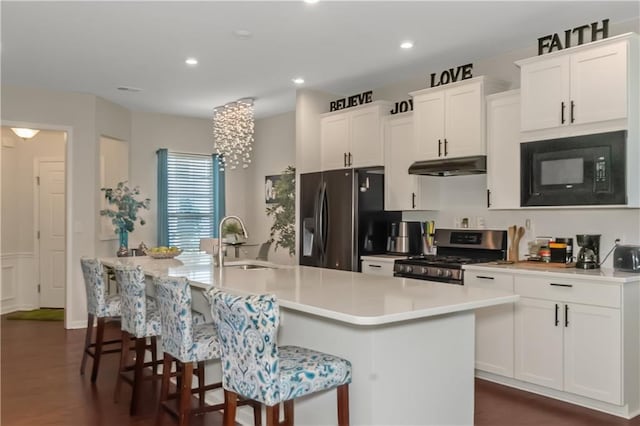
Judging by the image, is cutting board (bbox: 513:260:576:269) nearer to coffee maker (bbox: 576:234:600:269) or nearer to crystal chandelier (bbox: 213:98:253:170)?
coffee maker (bbox: 576:234:600:269)

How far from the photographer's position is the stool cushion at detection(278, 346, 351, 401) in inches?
87.9

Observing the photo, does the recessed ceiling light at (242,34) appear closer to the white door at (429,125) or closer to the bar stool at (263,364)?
the white door at (429,125)

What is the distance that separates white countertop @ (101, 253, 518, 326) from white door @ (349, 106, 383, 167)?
202 centimetres

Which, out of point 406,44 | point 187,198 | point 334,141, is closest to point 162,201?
point 187,198

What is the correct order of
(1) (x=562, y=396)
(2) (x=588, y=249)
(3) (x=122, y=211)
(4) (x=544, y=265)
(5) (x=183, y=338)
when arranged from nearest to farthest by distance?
(5) (x=183, y=338) → (1) (x=562, y=396) → (2) (x=588, y=249) → (4) (x=544, y=265) → (3) (x=122, y=211)

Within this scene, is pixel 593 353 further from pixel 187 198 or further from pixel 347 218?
pixel 187 198

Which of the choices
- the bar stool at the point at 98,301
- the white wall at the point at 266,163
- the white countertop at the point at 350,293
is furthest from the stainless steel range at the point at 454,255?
the white wall at the point at 266,163

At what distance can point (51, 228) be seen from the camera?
7.64 m

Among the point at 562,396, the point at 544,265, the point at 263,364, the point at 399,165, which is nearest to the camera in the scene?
the point at 263,364

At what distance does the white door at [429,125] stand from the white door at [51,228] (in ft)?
Answer: 17.6

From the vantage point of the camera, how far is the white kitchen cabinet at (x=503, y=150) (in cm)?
429

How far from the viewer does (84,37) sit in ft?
13.9

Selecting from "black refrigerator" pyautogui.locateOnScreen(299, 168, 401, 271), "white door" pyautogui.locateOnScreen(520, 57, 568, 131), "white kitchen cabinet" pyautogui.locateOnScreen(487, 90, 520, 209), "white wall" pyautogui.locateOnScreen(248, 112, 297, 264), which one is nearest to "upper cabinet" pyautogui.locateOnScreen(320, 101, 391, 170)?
"black refrigerator" pyautogui.locateOnScreen(299, 168, 401, 271)

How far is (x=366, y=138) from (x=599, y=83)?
243 cm
